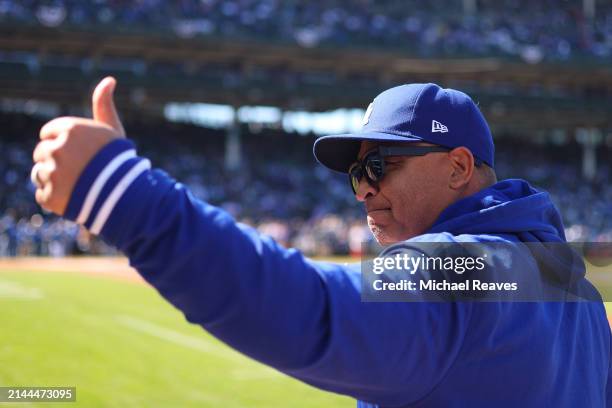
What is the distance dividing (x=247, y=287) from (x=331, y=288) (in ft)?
0.52

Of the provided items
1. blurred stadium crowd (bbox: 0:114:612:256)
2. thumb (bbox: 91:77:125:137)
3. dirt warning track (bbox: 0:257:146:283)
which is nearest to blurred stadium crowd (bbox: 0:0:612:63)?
blurred stadium crowd (bbox: 0:114:612:256)

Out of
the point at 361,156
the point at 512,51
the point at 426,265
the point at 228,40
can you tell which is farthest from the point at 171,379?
the point at 512,51

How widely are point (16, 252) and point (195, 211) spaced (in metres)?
24.6

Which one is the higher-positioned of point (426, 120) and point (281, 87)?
point (426, 120)

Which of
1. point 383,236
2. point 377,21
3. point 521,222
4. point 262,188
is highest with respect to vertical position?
point 377,21

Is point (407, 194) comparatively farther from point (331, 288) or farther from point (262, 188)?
point (262, 188)

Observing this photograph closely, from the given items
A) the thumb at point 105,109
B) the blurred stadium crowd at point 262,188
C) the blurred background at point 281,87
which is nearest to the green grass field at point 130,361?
the thumb at point 105,109

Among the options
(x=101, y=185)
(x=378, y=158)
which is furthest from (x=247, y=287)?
(x=378, y=158)

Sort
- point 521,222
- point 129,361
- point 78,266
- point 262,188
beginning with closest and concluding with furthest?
1. point 521,222
2. point 129,361
3. point 78,266
4. point 262,188

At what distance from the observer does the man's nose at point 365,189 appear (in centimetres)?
186

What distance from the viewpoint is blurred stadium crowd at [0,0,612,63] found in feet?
101

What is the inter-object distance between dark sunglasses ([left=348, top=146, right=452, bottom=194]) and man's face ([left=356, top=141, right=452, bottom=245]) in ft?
0.04

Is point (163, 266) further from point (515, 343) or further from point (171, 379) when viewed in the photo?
point (171, 379)

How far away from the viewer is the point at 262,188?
31.7 meters
